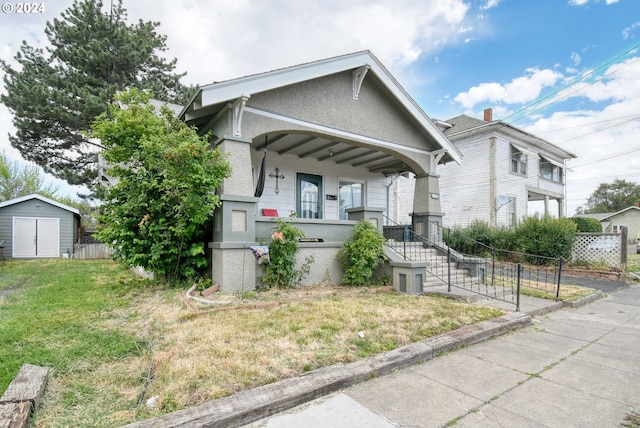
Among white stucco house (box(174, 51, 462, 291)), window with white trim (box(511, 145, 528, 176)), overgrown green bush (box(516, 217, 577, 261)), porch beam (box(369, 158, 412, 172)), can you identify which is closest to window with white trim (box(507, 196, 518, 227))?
window with white trim (box(511, 145, 528, 176))

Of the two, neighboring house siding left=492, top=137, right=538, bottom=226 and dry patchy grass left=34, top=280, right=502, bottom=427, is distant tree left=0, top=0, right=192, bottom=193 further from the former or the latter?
neighboring house siding left=492, top=137, right=538, bottom=226

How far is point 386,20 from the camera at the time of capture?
985 cm

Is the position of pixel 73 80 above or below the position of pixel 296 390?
above

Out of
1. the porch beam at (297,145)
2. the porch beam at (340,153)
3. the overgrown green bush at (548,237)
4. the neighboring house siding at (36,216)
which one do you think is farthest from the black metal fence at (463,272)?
the neighboring house siding at (36,216)

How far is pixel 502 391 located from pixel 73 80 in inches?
841

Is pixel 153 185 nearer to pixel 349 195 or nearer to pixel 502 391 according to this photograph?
pixel 502 391

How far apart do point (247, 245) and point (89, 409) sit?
384 cm

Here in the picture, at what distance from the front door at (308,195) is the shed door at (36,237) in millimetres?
13825

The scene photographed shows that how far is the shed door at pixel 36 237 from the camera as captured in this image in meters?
15.6

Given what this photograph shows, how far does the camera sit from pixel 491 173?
15570mm

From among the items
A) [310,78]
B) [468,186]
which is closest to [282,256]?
[310,78]

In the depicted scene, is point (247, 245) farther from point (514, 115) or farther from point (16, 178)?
point (16, 178)

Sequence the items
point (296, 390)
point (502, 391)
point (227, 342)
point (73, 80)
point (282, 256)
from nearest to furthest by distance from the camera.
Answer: point (296, 390) → point (502, 391) → point (227, 342) → point (282, 256) → point (73, 80)

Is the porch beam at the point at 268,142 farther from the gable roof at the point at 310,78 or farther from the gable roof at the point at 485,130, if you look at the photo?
the gable roof at the point at 485,130
